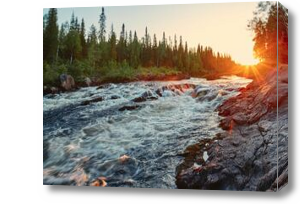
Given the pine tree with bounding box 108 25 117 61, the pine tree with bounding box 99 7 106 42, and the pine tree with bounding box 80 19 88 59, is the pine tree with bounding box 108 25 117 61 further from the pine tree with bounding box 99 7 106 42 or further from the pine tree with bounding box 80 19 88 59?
the pine tree with bounding box 80 19 88 59

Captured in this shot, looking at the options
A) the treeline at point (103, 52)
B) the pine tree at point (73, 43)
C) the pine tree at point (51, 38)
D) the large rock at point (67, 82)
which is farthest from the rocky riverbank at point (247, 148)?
the pine tree at point (51, 38)

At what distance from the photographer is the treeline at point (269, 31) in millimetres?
4840

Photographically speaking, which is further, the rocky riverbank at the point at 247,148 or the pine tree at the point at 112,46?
the pine tree at the point at 112,46

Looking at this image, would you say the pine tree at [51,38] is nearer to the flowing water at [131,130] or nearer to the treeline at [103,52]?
the treeline at [103,52]

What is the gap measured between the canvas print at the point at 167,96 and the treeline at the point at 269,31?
1cm

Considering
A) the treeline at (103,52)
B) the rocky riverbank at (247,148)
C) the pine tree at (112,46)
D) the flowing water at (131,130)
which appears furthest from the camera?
the pine tree at (112,46)

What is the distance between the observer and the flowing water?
512cm

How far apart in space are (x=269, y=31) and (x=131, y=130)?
178cm

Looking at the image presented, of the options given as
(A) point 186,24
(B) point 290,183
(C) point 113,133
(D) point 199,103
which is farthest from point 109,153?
(B) point 290,183

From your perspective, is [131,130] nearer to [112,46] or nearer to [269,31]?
[112,46]

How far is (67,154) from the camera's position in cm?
530

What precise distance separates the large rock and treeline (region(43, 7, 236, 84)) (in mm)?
58

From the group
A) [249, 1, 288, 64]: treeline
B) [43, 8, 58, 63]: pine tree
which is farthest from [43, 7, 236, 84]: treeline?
[249, 1, 288, 64]: treeline

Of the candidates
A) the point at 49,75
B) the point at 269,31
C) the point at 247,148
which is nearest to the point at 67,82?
the point at 49,75
